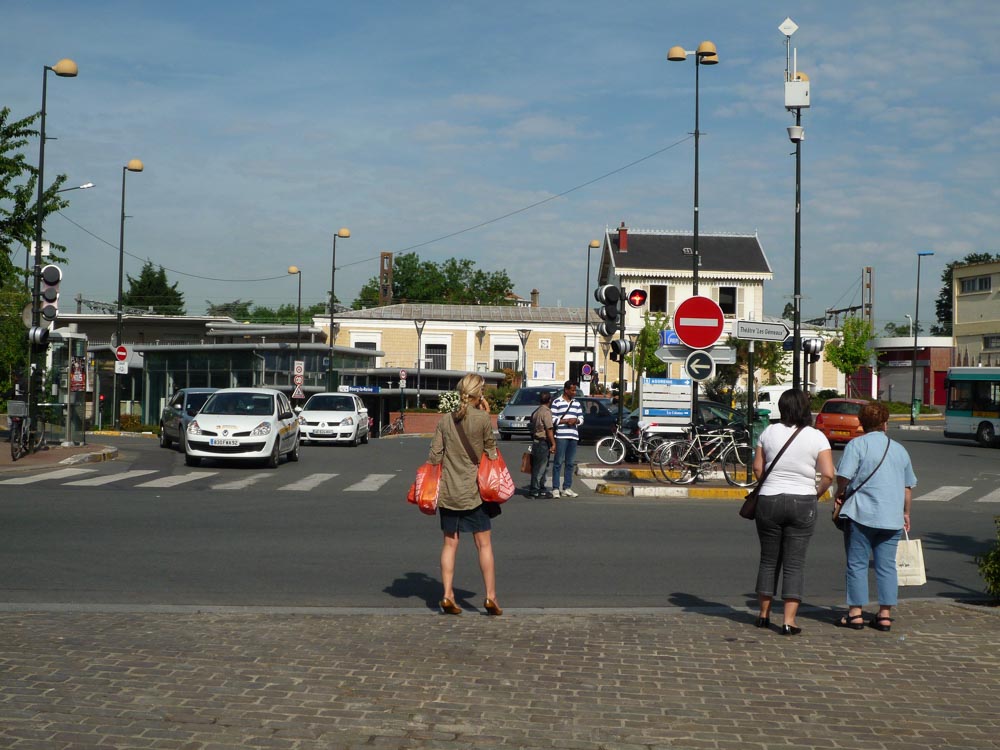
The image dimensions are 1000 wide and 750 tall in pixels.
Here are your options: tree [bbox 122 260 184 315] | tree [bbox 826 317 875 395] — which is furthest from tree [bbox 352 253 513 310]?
tree [bbox 826 317 875 395]

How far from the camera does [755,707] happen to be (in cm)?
570

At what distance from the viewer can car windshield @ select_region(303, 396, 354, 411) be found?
33.0 m

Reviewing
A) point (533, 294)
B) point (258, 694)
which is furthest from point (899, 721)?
point (533, 294)

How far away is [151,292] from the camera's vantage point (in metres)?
102

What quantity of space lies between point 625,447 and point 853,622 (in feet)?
50.9

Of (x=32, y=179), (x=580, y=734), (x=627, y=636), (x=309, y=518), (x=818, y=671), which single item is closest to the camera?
(x=580, y=734)

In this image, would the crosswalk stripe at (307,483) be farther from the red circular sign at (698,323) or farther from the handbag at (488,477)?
the handbag at (488,477)

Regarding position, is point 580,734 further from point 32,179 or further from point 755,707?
point 32,179

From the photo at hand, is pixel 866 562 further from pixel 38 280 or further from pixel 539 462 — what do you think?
pixel 38 280

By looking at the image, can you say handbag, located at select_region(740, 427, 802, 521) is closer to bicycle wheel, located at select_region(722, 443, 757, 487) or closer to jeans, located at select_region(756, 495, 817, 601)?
jeans, located at select_region(756, 495, 817, 601)

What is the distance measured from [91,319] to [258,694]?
7148 centimetres

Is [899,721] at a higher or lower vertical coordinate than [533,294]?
lower

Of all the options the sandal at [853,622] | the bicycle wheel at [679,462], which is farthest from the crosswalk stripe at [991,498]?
the sandal at [853,622]

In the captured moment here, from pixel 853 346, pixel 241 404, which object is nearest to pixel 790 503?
pixel 241 404
